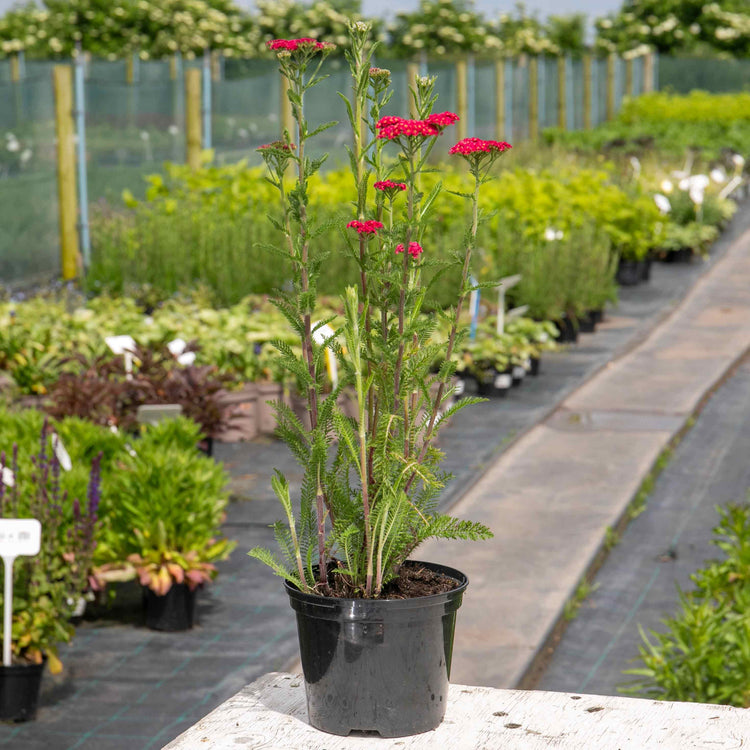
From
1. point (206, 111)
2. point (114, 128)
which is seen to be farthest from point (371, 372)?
point (206, 111)

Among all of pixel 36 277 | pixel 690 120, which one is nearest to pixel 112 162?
pixel 36 277

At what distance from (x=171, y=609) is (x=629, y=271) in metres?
8.60

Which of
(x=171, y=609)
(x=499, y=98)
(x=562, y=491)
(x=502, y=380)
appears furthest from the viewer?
(x=499, y=98)

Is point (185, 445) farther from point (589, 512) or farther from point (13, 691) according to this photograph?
point (589, 512)

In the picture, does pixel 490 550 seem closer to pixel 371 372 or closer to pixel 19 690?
pixel 19 690

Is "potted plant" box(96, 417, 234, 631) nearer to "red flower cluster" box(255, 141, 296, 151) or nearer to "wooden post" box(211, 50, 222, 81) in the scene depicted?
"red flower cluster" box(255, 141, 296, 151)

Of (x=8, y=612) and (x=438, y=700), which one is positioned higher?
(x=438, y=700)

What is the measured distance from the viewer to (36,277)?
9977 mm

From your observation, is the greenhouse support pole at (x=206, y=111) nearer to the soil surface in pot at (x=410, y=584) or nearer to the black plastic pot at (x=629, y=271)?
the black plastic pot at (x=629, y=271)

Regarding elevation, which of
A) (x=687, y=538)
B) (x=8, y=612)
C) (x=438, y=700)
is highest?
(x=438, y=700)

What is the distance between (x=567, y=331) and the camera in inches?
379

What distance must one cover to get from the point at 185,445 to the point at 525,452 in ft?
9.10

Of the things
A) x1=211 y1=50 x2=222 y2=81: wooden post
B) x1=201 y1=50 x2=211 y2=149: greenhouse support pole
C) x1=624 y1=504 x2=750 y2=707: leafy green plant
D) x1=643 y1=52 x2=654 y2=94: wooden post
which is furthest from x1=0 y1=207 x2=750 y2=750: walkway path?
x1=643 y1=52 x2=654 y2=94: wooden post

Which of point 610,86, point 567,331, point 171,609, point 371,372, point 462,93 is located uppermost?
point 610,86
